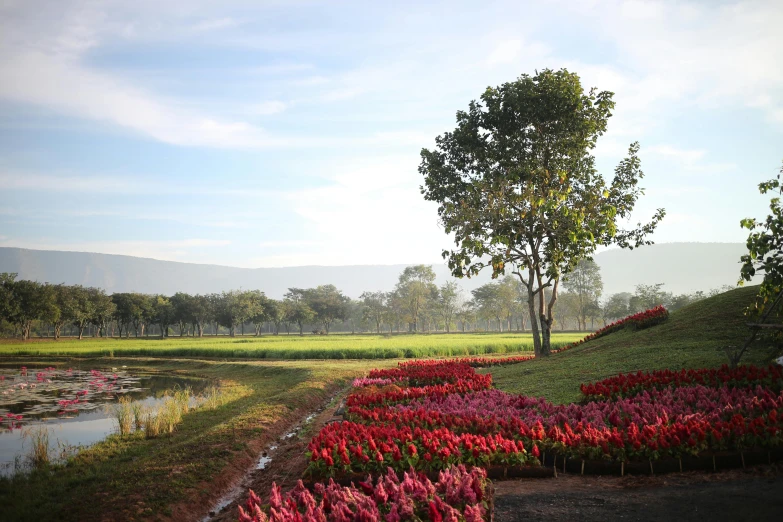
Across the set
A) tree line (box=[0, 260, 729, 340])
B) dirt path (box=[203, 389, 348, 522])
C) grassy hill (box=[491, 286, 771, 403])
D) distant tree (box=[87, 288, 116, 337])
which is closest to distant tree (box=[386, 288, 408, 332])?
tree line (box=[0, 260, 729, 340])

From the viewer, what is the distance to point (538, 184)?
23.8m

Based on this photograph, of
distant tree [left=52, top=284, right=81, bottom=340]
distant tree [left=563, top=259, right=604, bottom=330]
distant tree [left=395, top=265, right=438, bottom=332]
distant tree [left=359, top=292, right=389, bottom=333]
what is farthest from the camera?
distant tree [left=359, top=292, right=389, bottom=333]

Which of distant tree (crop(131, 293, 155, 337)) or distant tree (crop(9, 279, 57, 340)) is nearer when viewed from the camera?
distant tree (crop(9, 279, 57, 340))

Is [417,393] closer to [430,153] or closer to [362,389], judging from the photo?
[362,389]

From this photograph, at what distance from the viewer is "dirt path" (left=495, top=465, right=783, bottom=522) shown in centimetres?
529

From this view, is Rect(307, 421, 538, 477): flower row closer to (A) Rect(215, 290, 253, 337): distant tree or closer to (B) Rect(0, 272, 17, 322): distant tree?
(B) Rect(0, 272, 17, 322): distant tree

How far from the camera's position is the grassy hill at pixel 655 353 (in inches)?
524

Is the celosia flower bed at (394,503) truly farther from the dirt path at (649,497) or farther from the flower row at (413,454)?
the flower row at (413,454)

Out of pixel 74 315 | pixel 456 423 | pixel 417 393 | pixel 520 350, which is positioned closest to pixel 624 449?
pixel 456 423

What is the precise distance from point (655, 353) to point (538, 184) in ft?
35.4

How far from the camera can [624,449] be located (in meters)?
7.06

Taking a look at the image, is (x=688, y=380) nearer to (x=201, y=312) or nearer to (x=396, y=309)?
(x=201, y=312)

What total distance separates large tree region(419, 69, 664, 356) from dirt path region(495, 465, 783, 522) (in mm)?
14931

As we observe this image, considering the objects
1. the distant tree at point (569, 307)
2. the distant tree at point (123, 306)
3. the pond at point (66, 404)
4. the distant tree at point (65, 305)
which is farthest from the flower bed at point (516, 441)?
the distant tree at point (569, 307)
